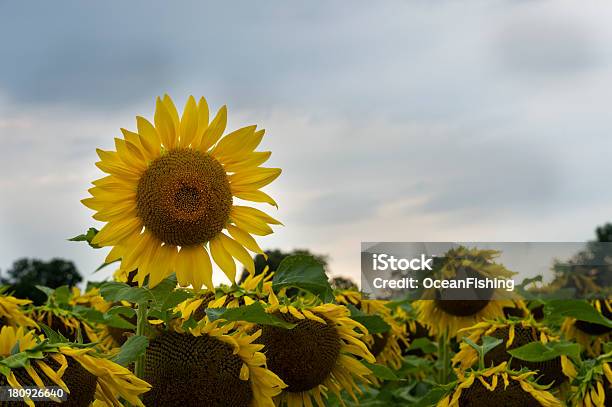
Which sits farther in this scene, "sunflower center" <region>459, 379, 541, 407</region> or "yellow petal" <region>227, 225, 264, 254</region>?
"sunflower center" <region>459, 379, 541, 407</region>

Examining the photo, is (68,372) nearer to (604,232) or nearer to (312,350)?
(312,350)

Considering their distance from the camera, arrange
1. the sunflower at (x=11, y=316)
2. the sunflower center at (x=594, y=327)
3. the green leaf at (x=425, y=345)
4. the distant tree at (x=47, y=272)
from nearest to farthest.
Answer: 1. the sunflower at (x=11, y=316)
2. the sunflower center at (x=594, y=327)
3. the green leaf at (x=425, y=345)
4. the distant tree at (x=47, y=272)

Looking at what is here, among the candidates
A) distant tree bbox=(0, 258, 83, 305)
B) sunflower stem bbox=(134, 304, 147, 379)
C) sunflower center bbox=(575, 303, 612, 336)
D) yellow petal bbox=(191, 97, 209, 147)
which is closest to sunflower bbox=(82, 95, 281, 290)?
yellow petal bbox=(191, 97, 209, 147)

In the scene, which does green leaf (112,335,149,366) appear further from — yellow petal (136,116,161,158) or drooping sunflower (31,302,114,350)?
drooping sunflower (31,302,114,350)

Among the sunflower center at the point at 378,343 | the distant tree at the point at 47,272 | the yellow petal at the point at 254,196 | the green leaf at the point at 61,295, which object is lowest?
the sunflower center at the point at 378,343

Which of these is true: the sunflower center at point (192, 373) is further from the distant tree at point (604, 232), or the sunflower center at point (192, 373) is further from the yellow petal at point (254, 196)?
the distant tree at point (604, 232)

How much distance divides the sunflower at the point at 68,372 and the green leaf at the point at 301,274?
692 millimetres

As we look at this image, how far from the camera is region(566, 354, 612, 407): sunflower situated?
3.40 metres

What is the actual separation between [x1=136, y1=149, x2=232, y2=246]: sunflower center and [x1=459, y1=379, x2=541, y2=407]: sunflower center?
4.24ft

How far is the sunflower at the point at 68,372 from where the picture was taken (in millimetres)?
1996

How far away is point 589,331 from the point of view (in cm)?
481

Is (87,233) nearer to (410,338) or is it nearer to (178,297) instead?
(178,297)

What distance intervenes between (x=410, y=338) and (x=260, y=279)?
10.0ft

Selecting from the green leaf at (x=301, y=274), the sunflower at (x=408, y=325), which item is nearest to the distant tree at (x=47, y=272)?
the sunflower at (x=408, y=325)
